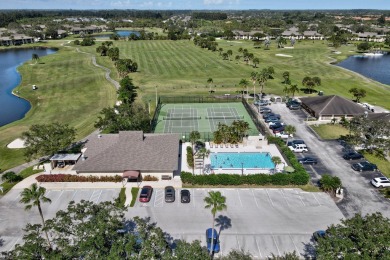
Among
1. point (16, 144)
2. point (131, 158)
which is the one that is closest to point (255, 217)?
point (131, 158)

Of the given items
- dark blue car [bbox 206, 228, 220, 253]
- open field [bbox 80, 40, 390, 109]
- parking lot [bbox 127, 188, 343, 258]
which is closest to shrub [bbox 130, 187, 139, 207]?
parking lot [bbox 127, 188, 343, 258]

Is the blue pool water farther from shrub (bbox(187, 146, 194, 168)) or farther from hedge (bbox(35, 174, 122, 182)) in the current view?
hedge (bbox(35, 174, 122, 182))

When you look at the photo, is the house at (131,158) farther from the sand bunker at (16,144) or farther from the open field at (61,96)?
the sand bunker at (16,144)

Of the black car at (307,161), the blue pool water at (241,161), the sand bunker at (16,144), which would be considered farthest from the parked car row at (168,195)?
the sand bunker at (16,144)

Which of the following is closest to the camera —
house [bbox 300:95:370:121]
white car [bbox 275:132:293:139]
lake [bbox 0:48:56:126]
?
white car [bbox 275:132:293:139]

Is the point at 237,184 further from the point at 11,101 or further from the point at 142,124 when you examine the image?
the point at 11,101

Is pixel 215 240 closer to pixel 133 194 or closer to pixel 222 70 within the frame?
pixel 133 194

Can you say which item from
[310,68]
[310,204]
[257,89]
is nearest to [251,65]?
[310,68]
